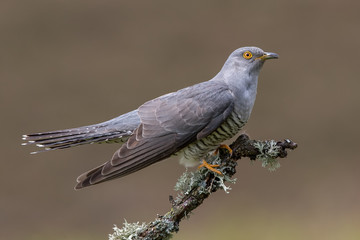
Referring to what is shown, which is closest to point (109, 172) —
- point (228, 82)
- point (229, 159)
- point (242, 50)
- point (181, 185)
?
point (181, 185)

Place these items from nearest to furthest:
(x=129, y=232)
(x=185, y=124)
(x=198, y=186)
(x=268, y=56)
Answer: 1. (x=129, y=232)
2. (x=198, y=186)
3. (x=185, y=124)
4. (x=268, y=56)

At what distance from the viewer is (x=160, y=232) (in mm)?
1559

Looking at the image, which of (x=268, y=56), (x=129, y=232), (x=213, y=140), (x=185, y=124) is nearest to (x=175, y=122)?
(x=185, y=124)

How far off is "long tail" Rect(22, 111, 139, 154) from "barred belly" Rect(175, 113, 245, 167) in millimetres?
299

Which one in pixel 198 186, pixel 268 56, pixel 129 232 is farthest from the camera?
pixel 268 56

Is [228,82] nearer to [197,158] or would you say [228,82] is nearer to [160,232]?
[197,158]

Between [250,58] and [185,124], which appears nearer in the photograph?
[185,124]

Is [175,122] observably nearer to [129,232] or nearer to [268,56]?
[268,56]

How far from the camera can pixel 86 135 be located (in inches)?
85.0

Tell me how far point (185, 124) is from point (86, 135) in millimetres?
476

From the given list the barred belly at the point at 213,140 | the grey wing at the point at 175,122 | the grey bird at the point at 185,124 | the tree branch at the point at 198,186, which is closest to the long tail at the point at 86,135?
the grey bird at the point at 185,124

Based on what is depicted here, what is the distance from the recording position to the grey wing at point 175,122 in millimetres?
1984

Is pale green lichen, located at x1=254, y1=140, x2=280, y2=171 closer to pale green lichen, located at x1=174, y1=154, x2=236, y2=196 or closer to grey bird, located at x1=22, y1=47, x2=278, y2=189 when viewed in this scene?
pale green lichen, located at x1=174, y1=154, x2=236, y2=196

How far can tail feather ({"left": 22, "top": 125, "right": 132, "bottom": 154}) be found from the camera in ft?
6.82
